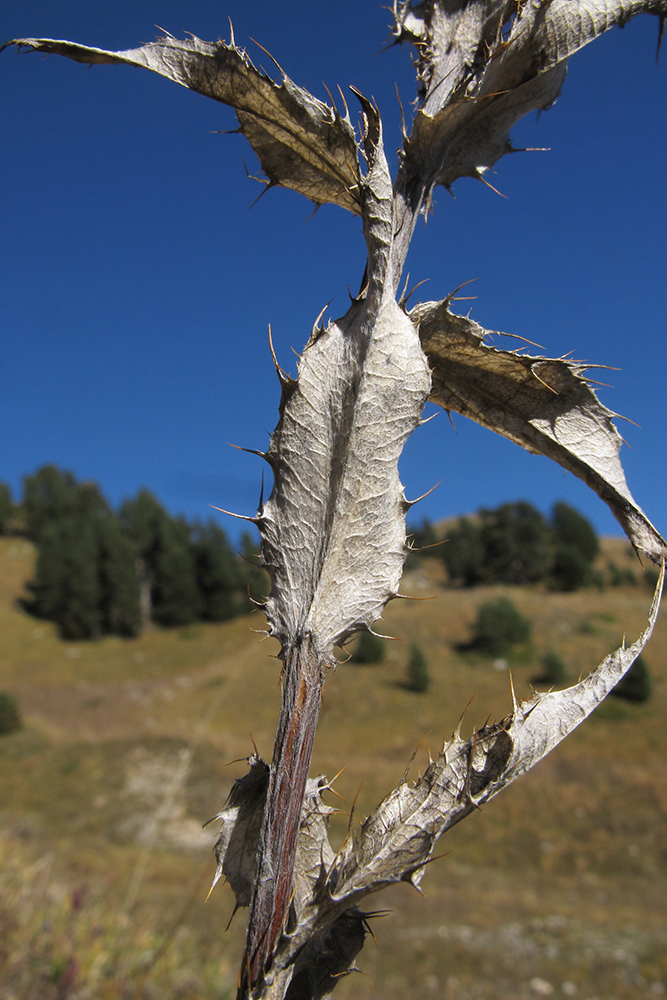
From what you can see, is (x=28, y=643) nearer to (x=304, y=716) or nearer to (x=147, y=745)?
(x=147, y=745)

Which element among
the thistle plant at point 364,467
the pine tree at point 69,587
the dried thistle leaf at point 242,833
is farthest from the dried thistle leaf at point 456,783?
the pine tree at point 69,587

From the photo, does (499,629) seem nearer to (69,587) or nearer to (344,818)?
(344,818)

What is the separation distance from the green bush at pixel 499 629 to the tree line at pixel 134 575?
20097 millimetres

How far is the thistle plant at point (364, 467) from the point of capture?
0.99 metres

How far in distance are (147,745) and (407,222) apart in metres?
31.2

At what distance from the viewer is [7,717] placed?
2997cm

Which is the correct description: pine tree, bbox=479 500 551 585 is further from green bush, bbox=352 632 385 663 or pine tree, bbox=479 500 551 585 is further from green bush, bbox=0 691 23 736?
green bush, bbox=0 691 23 736

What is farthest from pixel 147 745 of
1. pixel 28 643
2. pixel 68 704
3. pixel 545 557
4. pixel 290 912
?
pixel 545 557

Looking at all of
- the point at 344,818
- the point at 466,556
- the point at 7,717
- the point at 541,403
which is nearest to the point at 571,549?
the point at 466,556

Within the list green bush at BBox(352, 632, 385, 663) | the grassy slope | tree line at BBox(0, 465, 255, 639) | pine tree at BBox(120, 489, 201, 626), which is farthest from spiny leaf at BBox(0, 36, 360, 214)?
pine tree at BBox(120, 489, 201, 626)

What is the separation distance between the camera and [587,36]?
1159mm

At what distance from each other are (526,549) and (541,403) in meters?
61.6

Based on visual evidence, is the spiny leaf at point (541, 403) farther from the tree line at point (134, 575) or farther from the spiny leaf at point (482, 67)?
the tree line at point (134, 575)

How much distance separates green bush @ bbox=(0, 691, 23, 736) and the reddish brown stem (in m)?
35.0
